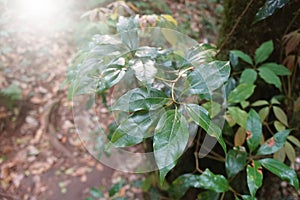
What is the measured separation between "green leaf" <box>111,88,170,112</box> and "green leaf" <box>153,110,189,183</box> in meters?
0.04

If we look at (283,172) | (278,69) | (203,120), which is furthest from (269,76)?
(203,120)

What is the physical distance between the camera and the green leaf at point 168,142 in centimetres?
46

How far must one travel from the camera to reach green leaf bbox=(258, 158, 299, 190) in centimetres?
67

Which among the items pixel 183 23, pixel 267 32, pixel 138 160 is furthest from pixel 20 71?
pixel 267 32

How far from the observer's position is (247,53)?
94 cm

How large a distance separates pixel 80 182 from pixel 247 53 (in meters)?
1.26

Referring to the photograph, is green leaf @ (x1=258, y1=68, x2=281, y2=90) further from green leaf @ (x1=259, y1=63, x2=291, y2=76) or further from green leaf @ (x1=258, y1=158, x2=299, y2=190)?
green leaf @ (x1=258, y1=158, x2=299, y2=190)

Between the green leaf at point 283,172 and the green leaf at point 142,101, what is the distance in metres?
0.34

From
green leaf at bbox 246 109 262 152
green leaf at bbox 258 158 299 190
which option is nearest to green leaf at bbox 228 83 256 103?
green leaf at bbox 246 109 262 152

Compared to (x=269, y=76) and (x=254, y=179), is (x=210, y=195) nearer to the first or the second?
(x=254, y=179)

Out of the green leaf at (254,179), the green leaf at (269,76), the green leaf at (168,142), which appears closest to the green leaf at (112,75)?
the green leaf at (168,142)

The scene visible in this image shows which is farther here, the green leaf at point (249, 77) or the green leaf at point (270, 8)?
the green leaf at point (249, 77)

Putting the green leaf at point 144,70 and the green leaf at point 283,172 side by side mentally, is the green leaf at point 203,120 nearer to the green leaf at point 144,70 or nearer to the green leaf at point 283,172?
the green leaf at point 144,70

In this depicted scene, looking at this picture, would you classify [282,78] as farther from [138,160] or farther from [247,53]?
[138,160]
